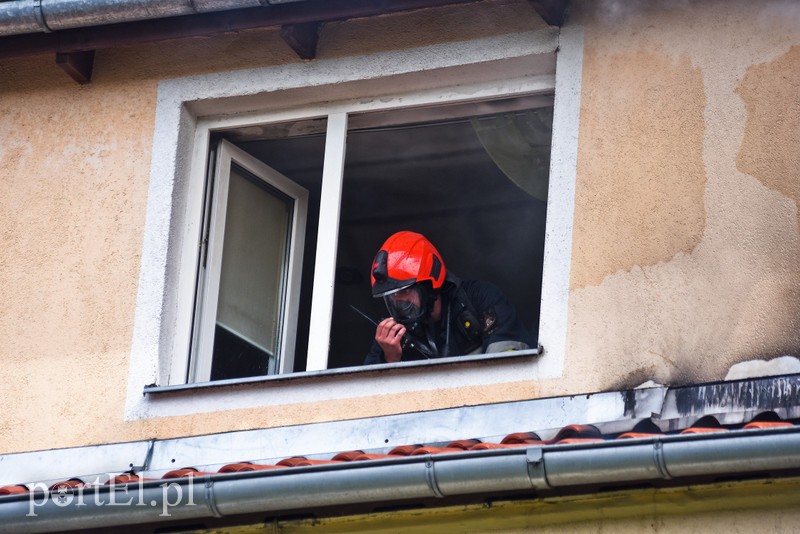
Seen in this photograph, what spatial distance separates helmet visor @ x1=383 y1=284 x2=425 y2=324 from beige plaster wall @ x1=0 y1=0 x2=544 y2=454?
107cm

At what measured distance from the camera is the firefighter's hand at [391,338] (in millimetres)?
Answer: 8516

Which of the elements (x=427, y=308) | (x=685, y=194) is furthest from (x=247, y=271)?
(x=685, y=194)

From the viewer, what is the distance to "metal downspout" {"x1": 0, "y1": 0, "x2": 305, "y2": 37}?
8.19 metres

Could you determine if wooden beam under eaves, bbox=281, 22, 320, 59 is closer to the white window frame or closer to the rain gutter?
the white window frame

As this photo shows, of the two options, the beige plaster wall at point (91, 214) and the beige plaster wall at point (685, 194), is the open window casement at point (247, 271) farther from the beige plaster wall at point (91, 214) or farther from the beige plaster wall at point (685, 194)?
the beige plaster wall at point (685, 194)

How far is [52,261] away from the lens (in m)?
8.61

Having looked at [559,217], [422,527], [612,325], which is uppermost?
[559,217]

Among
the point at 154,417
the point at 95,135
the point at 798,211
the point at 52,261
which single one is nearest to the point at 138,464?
the point at 154,417

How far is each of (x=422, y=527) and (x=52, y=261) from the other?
2.71 meters

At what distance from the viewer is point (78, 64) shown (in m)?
8.82

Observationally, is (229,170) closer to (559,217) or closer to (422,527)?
(559,217)

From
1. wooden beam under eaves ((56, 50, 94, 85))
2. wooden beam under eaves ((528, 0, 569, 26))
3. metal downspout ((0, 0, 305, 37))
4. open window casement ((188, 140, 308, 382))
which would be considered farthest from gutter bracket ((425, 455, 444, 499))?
wooden beam under eaves ((56, 50, 94, 85))

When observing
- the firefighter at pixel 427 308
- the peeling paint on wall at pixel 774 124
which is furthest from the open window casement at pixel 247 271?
the peeling paint on wall at pixel 774 124

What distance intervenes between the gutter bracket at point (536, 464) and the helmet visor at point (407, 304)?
2318 millimetres
